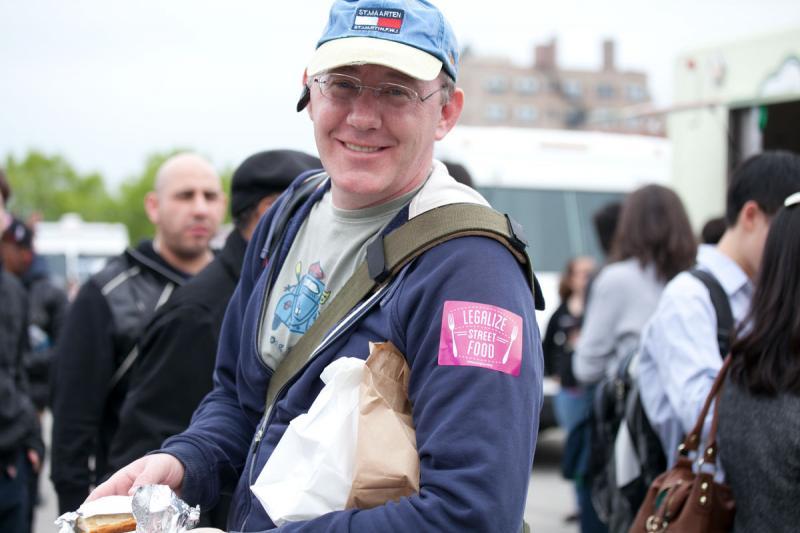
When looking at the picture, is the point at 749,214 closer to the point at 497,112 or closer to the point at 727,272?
the point at 727,272

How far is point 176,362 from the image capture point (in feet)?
10.3

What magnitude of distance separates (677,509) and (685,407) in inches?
16.6

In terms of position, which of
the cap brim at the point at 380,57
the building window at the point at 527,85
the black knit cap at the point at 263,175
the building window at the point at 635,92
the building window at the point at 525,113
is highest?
the building window at the point at 527,85

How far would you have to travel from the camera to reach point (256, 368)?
2.08 metres

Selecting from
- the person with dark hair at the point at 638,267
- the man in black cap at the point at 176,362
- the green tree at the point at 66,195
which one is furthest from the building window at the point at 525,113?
the man in black cap at the point at 176,362

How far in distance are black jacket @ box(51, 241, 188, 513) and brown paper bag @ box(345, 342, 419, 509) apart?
222 centimetres

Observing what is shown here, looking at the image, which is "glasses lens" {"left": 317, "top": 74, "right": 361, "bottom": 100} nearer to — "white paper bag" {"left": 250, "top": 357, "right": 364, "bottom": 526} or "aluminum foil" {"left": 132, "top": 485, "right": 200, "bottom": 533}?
"white paper bag" {"left": 250, "top": 357, "right": 364, "bottom": 526}

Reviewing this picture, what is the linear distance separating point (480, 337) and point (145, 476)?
2.59 ft

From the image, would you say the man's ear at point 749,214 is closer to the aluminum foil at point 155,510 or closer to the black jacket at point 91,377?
the black jacket at point 91,377

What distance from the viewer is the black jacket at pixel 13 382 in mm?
4137

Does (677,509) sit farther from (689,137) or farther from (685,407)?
(689,137)

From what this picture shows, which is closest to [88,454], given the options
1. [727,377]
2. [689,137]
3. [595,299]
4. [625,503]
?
[625,503]

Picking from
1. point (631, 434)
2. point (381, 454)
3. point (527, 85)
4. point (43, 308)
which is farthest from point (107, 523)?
point (527, 85)

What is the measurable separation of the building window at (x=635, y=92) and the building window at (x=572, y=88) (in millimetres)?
5968
